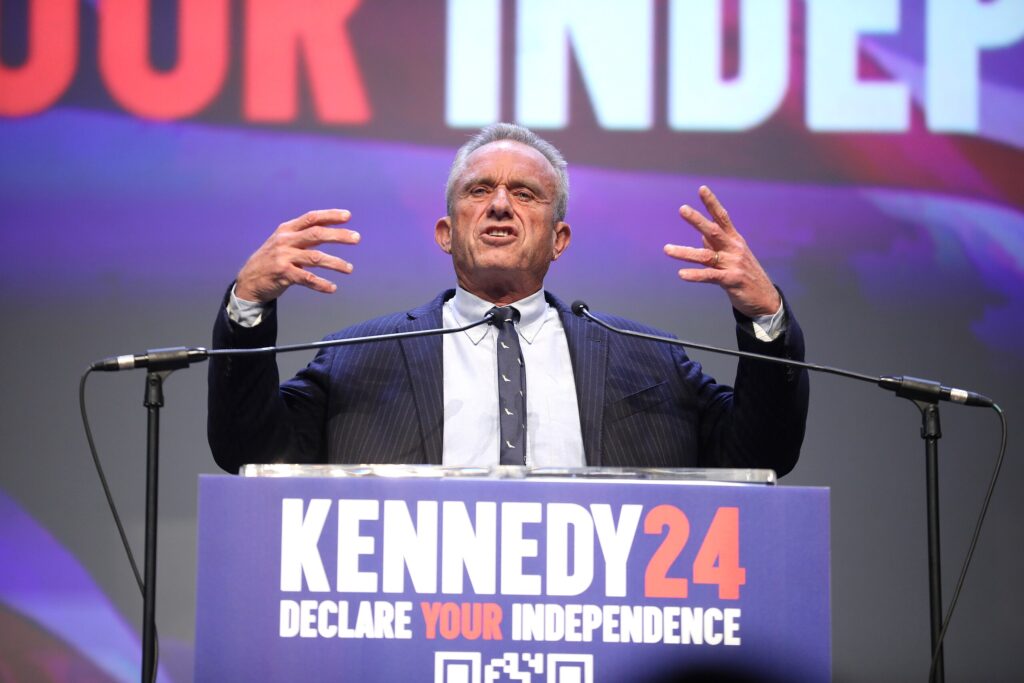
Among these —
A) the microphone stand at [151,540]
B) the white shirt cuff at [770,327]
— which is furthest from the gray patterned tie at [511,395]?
the microphone stand at [151,540]

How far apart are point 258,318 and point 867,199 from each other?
188cm

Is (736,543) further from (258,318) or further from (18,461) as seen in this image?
A: (18,461)

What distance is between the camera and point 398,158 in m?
3.28

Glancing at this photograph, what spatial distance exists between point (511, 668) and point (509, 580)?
11cm

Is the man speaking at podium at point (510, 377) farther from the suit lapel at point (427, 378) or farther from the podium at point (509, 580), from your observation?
the podium at point (509, 580)

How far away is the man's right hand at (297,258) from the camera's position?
197 cm

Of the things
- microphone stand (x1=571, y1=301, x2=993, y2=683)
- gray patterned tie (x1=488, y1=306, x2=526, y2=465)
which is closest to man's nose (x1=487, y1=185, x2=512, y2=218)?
gray patterned tie (x1=488, y1=306, x2=526, y2=465)

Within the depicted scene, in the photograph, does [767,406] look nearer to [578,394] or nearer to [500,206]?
[578,394]

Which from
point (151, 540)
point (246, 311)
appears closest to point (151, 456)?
point (151, 540)

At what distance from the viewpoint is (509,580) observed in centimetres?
151

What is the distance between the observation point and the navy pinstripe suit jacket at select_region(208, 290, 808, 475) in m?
2.23

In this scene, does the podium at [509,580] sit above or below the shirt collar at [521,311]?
below

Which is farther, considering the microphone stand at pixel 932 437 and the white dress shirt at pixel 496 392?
the white dress shirt at pixel 496 392

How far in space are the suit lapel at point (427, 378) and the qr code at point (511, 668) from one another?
0.90m
